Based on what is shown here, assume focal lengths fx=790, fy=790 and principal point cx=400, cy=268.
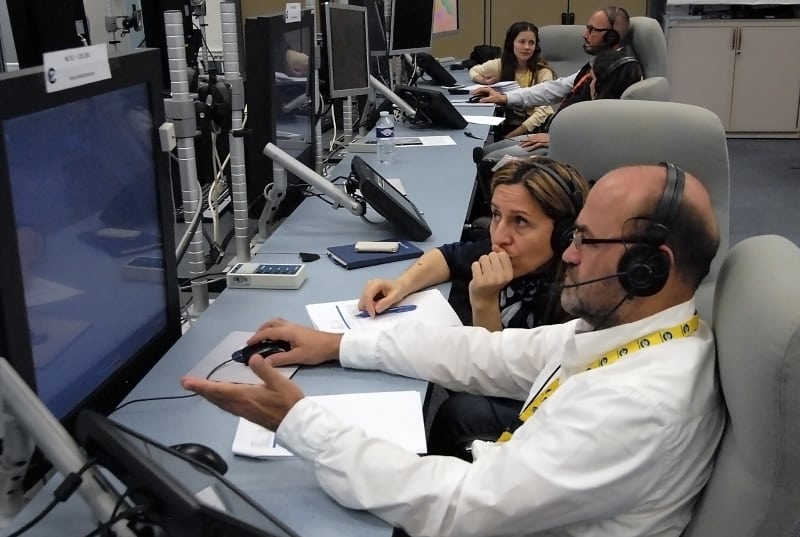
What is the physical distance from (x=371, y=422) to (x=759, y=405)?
598 millimetres

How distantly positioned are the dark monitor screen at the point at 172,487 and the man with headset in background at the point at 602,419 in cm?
32

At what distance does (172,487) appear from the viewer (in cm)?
70

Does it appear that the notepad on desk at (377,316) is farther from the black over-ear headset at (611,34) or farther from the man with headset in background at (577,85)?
the black over-ear headset at (611,34)

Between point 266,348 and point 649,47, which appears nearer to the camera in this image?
point 266,348

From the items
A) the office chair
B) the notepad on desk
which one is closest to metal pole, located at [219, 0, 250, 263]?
the notepad on desk

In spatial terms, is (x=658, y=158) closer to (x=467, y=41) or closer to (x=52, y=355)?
(x=52, y=355)

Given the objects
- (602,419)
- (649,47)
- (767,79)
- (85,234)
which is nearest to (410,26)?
(649,47)

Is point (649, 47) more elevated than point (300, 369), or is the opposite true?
point (649, 47)

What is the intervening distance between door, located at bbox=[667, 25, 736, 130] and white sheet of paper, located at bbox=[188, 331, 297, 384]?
550 centimetres

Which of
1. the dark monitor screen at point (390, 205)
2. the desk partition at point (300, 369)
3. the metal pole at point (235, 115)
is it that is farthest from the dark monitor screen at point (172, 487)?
the dark monitor screen at point (390, 205)

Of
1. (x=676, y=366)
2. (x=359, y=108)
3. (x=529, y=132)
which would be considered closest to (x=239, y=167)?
(x=676, y=366)

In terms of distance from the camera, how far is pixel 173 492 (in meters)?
0.70

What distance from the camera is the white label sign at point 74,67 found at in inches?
38.5

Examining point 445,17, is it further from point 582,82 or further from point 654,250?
point 654,250
